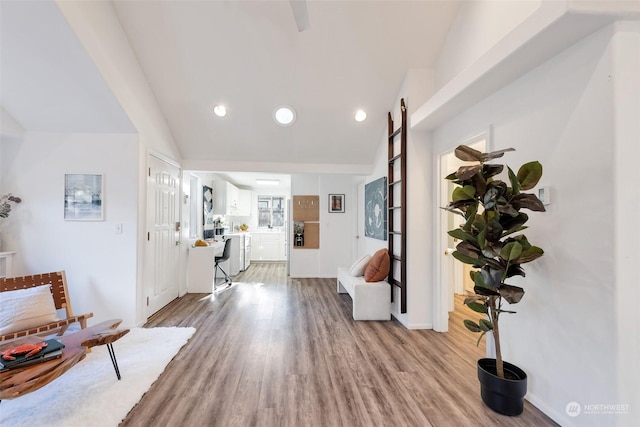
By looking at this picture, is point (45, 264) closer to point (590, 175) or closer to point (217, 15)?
point (217, 15)

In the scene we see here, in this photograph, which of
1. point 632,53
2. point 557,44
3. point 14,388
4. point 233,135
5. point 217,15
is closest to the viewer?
point 632,53

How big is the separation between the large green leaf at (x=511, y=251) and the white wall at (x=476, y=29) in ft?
5.65

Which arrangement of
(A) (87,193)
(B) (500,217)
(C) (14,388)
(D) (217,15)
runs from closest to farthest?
(C) (14,388)
(B) (500,217)
(D) (217,15)
(A) (87,193)

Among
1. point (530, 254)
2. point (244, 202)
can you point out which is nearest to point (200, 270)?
point (244, 202)

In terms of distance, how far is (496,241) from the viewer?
1.79m

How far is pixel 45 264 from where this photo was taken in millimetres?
3156

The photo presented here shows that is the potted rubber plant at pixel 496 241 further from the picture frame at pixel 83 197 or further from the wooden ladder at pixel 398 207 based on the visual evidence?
the picture frame at pixel 83 197

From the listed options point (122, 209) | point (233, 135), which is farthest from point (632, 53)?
point (122, 209)

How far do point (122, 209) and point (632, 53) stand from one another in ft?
14.5

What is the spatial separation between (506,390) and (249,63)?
4009 mm

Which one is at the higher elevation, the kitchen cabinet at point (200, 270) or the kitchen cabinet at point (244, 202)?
the kitchen cabinet at point (244, 202)

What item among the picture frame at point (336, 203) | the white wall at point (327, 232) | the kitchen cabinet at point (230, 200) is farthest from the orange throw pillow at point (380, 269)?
the kitchen cabinet at point (230, 200)

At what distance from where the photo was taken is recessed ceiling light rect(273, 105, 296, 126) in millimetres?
4023

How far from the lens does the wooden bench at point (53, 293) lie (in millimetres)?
2463
